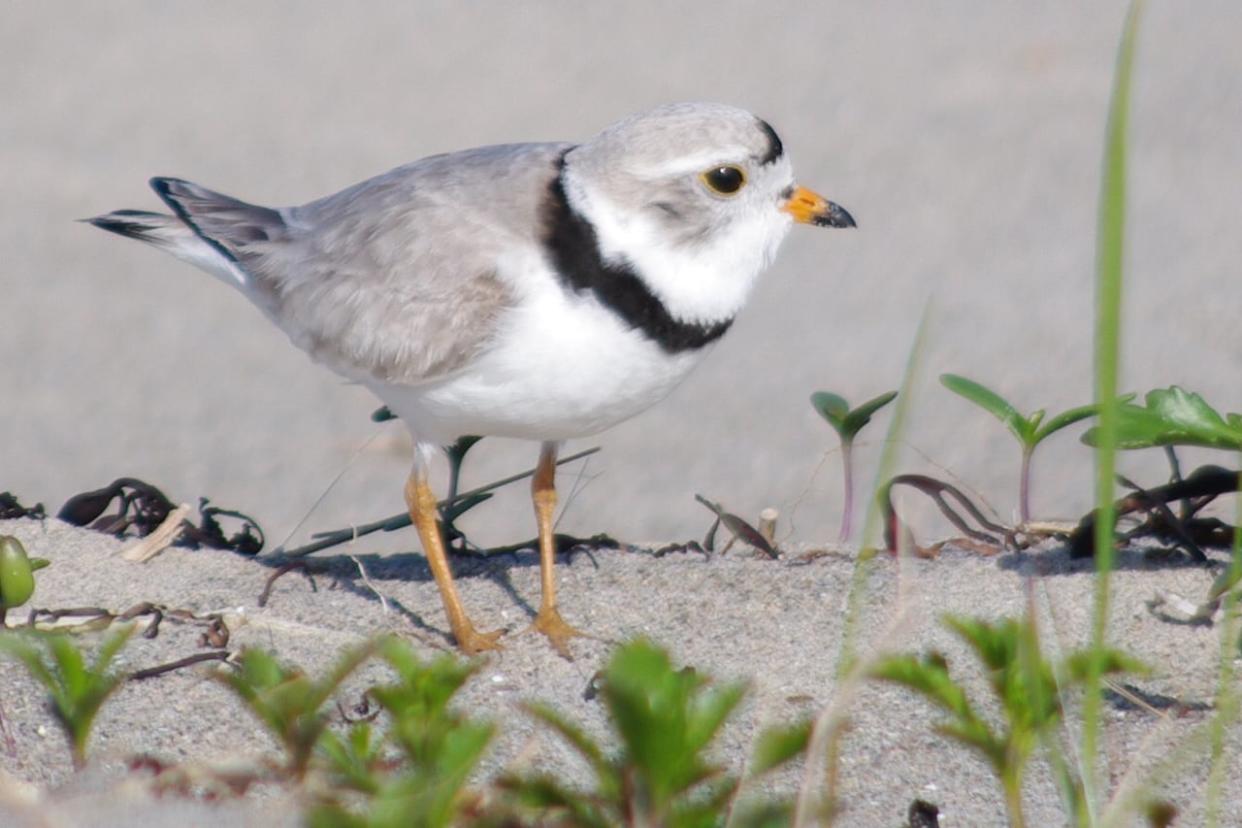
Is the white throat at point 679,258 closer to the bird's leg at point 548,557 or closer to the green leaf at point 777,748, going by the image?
the bird's leg at point 548,557

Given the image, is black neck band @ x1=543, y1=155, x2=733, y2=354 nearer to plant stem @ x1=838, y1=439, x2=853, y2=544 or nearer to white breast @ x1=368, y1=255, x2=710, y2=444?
white breast @ x1=368, y1=255, x2=710, y2=444

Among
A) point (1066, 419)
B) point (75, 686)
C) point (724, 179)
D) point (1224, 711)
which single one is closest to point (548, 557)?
point (724, 179)

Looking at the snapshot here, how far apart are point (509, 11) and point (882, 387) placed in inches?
134

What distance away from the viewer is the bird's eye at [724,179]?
300cm

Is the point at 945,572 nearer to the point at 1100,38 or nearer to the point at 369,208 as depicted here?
the point at 369,208

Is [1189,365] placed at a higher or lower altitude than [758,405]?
higher

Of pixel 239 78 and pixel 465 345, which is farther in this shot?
pixel 239 78

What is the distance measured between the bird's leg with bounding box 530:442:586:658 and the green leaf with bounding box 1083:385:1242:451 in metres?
0.95

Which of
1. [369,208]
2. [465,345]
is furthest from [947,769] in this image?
[369,208]

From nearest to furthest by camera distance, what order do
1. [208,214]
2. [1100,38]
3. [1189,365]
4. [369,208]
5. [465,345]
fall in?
[465,345] → [369,208] → [208,214] → [1189,365] → [1100,38]

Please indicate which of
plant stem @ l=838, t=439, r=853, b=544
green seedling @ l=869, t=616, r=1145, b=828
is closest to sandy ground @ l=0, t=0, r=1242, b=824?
plant stem @ l=838, t=439, r=853, b=544

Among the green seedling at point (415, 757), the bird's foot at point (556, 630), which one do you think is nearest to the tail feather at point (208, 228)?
the bird's foot at point (556, 630)

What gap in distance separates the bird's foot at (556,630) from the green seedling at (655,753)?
1.12m

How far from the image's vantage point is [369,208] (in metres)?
3.34
